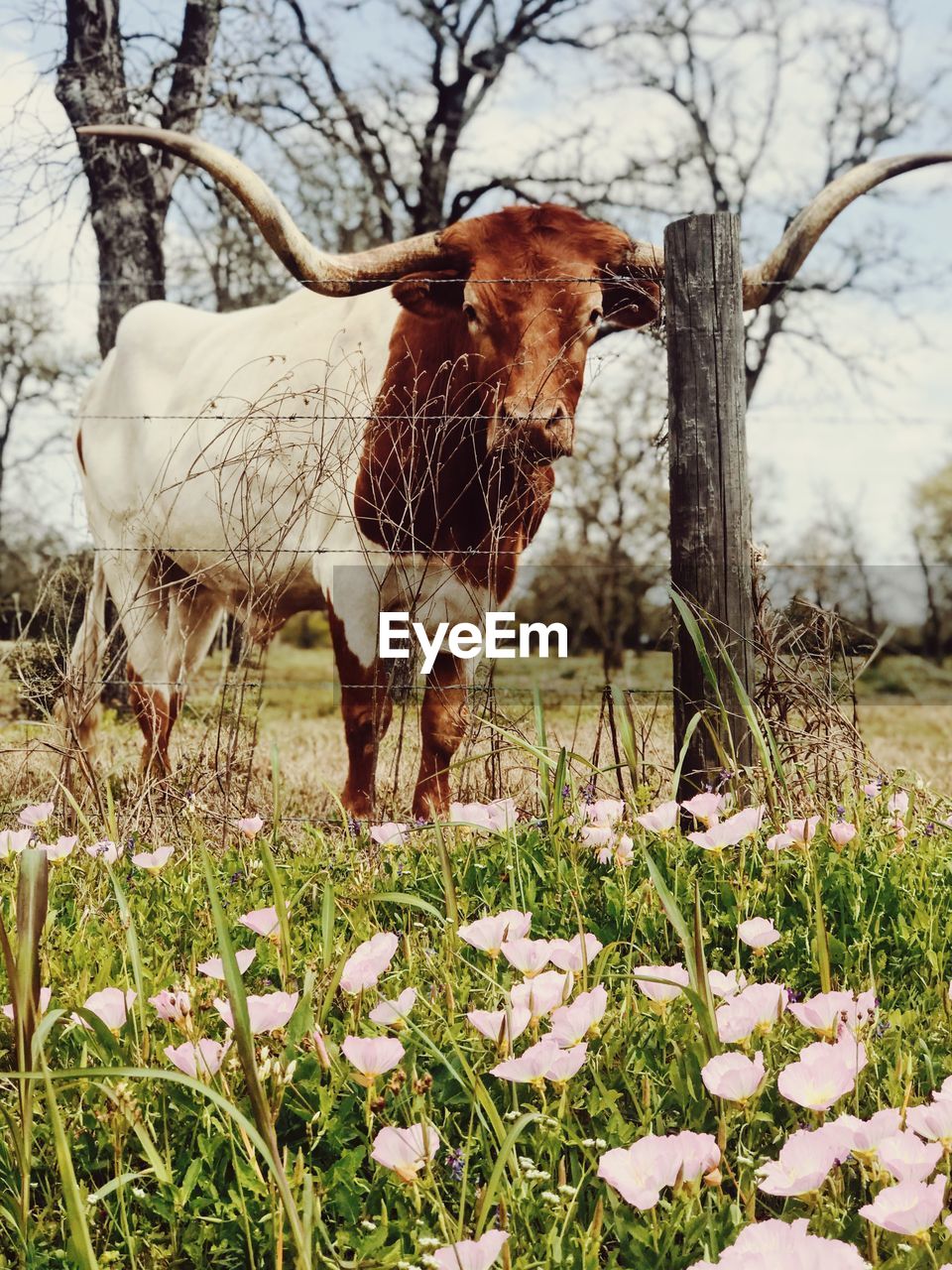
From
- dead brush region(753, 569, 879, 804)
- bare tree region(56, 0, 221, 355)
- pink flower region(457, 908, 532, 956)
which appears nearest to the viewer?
pink flower region(457, 908, 532, 956)

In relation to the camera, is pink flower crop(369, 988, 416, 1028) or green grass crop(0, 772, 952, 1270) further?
pink flower crop(369, 988, 416, 1028)

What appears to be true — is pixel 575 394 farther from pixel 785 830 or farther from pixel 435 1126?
pixel 435 1126

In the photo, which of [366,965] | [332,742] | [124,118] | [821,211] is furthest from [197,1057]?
[124,118]

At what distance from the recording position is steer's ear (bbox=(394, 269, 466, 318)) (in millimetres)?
4277

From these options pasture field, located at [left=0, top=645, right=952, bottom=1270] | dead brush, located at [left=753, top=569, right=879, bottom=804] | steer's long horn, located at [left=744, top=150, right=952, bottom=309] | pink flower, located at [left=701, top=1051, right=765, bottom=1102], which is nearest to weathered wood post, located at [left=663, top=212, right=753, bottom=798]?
dead brush, located at [left=753, top=569, right=879, bottom=804]

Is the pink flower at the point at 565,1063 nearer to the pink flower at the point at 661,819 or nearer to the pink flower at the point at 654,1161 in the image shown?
the pink flower at the point at 654,1161

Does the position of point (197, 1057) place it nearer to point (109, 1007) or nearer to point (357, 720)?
point (109, 1007)

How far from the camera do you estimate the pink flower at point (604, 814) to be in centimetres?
219

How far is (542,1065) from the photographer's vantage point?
1.27m

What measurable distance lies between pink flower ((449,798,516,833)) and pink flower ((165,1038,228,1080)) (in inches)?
28.3

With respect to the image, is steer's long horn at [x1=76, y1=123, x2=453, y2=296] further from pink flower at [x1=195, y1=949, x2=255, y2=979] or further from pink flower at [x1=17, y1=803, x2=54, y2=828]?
pink flower at [x1=195, y1=949, x2=255, y2=979]

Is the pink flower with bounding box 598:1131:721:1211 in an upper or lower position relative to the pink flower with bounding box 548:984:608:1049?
lower

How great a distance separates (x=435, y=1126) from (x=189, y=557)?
411 cm

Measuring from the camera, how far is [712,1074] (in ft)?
4.10
